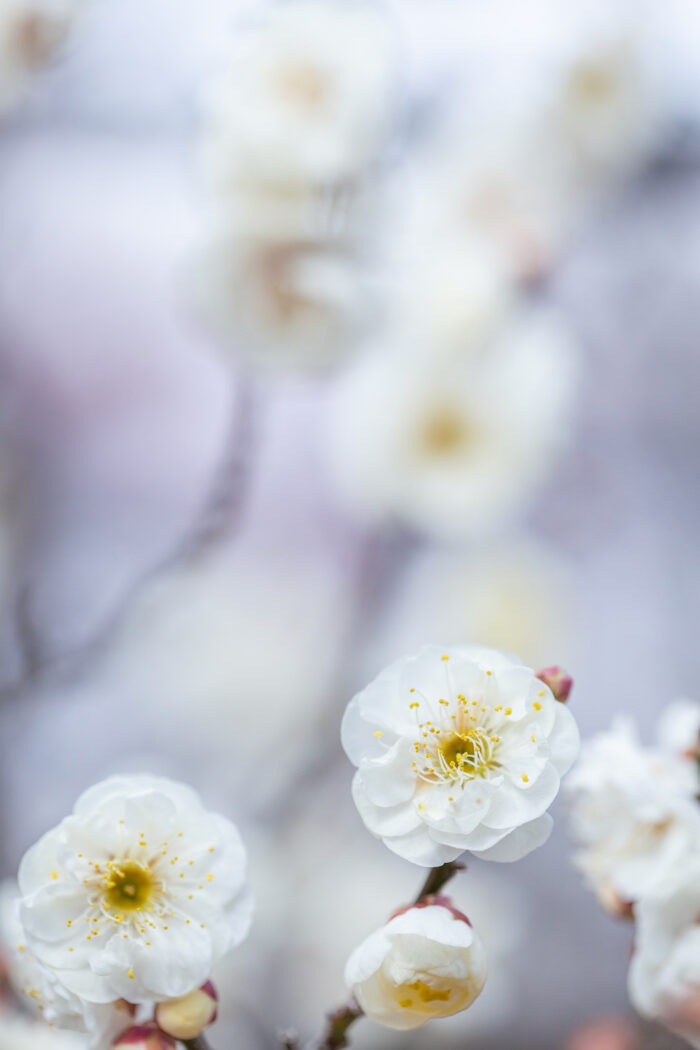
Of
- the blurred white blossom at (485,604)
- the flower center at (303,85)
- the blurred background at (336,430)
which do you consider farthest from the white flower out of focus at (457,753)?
the blurred white blossom at (485,604)

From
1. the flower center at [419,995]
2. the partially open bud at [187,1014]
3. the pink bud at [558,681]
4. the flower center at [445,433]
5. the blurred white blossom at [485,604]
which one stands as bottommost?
the blurred white blossom at [485,604]

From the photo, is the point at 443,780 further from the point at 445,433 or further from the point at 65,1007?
the point at 445,433

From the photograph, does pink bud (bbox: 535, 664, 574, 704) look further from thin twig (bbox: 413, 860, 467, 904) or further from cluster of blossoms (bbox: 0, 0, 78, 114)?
cluster of blossoms (bbox: 0, 0, 78, 114)

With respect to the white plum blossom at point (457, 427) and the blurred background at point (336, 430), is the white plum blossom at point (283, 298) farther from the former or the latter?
the white plum blossom at point (457, 427)

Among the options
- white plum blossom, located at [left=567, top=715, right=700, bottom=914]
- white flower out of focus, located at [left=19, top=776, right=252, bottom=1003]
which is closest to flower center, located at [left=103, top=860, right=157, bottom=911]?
white flower out of focus, located at [left=19, top=776, right=252, bottom=1003]

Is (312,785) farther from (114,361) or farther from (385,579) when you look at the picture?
(114,361)

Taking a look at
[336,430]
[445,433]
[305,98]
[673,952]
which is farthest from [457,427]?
[673,952]

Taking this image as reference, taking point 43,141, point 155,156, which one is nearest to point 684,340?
point 155,156
